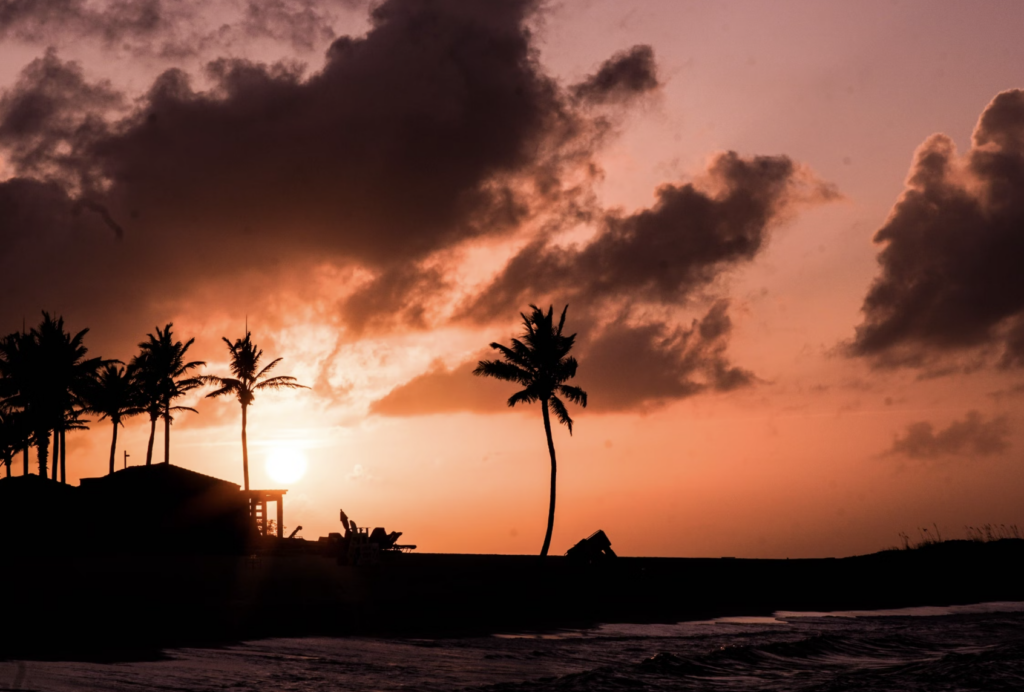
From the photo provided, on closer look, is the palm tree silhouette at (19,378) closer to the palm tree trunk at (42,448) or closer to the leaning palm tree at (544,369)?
the palm tree trunk at (42,448)

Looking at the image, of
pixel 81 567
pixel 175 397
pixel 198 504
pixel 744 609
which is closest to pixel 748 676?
pixel 744 609

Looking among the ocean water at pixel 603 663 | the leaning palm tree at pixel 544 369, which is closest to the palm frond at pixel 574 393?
the leaning palm tree at pixel 544 369

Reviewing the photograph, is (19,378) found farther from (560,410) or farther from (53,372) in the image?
(560,410)

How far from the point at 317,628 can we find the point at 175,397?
56.4 metres

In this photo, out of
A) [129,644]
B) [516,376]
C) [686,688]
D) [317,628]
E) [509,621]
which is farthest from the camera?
[516,376]

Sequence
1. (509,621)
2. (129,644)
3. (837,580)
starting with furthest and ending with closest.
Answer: (837,580)
(509,621)
(129,644)

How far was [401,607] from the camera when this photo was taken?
22891mm

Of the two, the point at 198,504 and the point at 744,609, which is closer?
the point at 744,609

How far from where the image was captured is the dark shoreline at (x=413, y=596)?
16562 mm

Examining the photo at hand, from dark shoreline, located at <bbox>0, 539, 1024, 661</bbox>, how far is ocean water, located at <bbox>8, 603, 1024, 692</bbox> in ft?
4.92

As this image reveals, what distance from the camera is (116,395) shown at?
6838 cm

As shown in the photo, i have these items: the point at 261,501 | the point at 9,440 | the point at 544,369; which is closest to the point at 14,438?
the point at 9,440

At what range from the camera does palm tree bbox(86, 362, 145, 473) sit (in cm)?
6800

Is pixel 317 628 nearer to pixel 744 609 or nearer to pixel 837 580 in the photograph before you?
pixel 744 609
